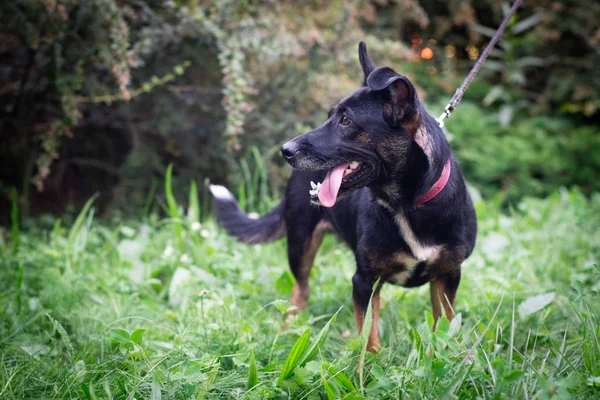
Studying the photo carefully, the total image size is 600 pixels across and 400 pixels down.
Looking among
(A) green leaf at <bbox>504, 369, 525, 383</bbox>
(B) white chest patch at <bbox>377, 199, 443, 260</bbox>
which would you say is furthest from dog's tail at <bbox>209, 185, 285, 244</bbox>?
(A) green leaf at <bbox>504, 369, 525, 383</bbox>

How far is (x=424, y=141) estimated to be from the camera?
2375mm

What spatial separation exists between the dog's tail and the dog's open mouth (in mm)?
1179

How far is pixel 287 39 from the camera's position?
431cm

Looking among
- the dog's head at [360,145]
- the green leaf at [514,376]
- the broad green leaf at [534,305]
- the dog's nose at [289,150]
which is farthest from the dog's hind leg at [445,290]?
the dog's nose at [289,150]

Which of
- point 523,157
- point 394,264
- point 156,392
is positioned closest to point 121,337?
point 156,392

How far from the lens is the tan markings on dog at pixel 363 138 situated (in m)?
2.40

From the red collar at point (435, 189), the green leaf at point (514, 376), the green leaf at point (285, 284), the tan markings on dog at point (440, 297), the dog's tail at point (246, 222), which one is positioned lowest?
the green leaf at point (285, 284)

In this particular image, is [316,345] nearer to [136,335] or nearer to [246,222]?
[136,335]

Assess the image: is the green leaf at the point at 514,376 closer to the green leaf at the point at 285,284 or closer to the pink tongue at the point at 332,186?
the pink tongue at the point at 332,186

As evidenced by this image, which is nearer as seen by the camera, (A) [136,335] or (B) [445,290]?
(A) [136,335]

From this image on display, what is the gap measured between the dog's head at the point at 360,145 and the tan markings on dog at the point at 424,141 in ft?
0.04

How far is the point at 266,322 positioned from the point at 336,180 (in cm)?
90

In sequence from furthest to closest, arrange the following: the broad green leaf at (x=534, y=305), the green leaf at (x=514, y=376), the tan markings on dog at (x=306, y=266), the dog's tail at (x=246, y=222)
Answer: the dog's tail at (x=246, y=222) < the tan markings on dog at (x=306, y=266) < the broad green leaf at (x=534, y=305) < the green leaf at (x=514, y=376)

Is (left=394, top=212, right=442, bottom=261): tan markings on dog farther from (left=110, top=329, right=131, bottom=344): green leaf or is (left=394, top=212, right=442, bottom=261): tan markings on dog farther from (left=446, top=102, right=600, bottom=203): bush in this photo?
(left=446, top=102, right=600, bottom=203): bush
